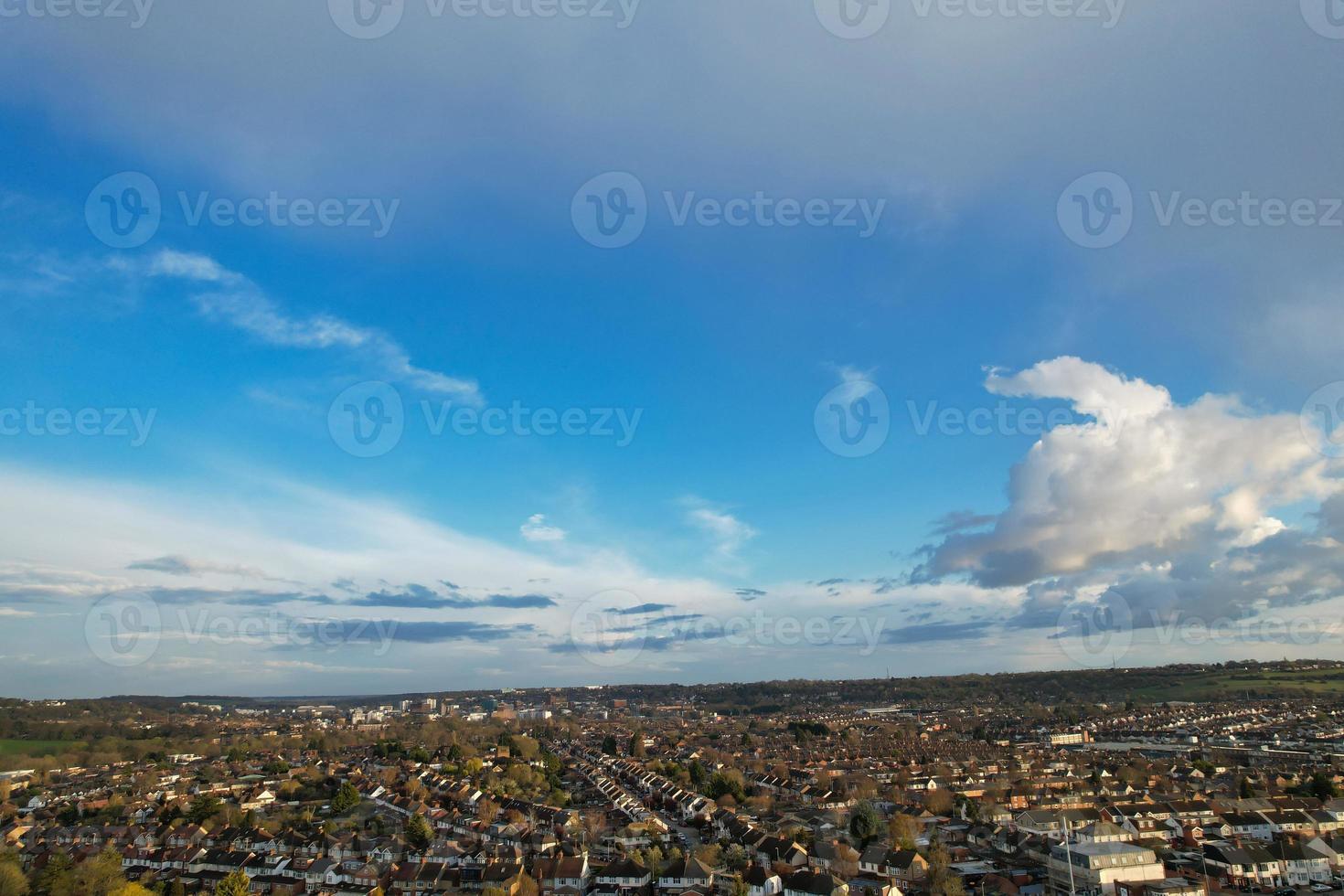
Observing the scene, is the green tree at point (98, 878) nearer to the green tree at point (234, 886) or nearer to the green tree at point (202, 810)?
the green tree at point (234, 886)

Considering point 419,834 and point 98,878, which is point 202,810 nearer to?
point 419,834

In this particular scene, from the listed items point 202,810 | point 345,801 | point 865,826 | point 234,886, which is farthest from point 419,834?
point 865,826

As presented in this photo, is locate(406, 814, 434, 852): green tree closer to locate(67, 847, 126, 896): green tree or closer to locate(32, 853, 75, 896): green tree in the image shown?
locate(67, 847, 126, 896): green tree

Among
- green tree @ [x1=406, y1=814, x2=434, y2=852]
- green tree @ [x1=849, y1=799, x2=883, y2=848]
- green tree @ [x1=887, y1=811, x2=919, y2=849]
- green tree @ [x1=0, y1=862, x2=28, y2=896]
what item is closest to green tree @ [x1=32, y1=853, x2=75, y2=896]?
green tree @ [x1=0, y1=862, x2=28, y2=896]

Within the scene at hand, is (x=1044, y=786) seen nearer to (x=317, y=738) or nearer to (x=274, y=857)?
(x=274, y=857)

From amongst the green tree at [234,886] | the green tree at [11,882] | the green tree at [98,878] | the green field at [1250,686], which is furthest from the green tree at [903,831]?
the green field at [1250,686]
